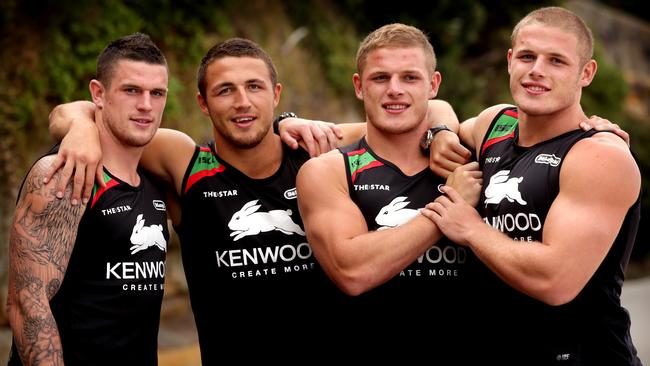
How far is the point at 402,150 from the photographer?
4.75m

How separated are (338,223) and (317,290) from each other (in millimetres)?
714

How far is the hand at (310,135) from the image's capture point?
16.8 ft

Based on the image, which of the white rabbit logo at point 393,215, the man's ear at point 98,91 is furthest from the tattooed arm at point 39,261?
the white rabbit logo at point 393,215

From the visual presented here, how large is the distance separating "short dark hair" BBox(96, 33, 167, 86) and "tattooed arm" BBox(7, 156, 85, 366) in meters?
0.70

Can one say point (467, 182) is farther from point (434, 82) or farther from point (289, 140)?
point (289, 140)

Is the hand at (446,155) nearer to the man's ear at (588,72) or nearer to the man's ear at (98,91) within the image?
the man's ear at (588,72)

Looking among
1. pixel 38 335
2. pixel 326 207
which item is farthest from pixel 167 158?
pixel 38 335

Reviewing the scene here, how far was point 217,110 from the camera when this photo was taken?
16.2 feet

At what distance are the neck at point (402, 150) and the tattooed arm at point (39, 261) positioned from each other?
1.71 meters

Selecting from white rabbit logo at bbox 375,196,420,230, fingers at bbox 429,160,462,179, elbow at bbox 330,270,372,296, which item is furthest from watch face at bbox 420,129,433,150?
elbow at bbox 330,270,372,296

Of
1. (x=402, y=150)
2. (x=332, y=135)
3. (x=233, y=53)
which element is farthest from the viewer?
(x=332, y=135)

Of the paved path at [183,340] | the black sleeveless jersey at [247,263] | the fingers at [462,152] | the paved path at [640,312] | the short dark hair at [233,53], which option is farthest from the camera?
the paved path at [640,312]

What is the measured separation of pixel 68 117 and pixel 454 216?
2.35 metres

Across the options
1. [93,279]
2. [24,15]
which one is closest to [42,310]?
[93,279]
